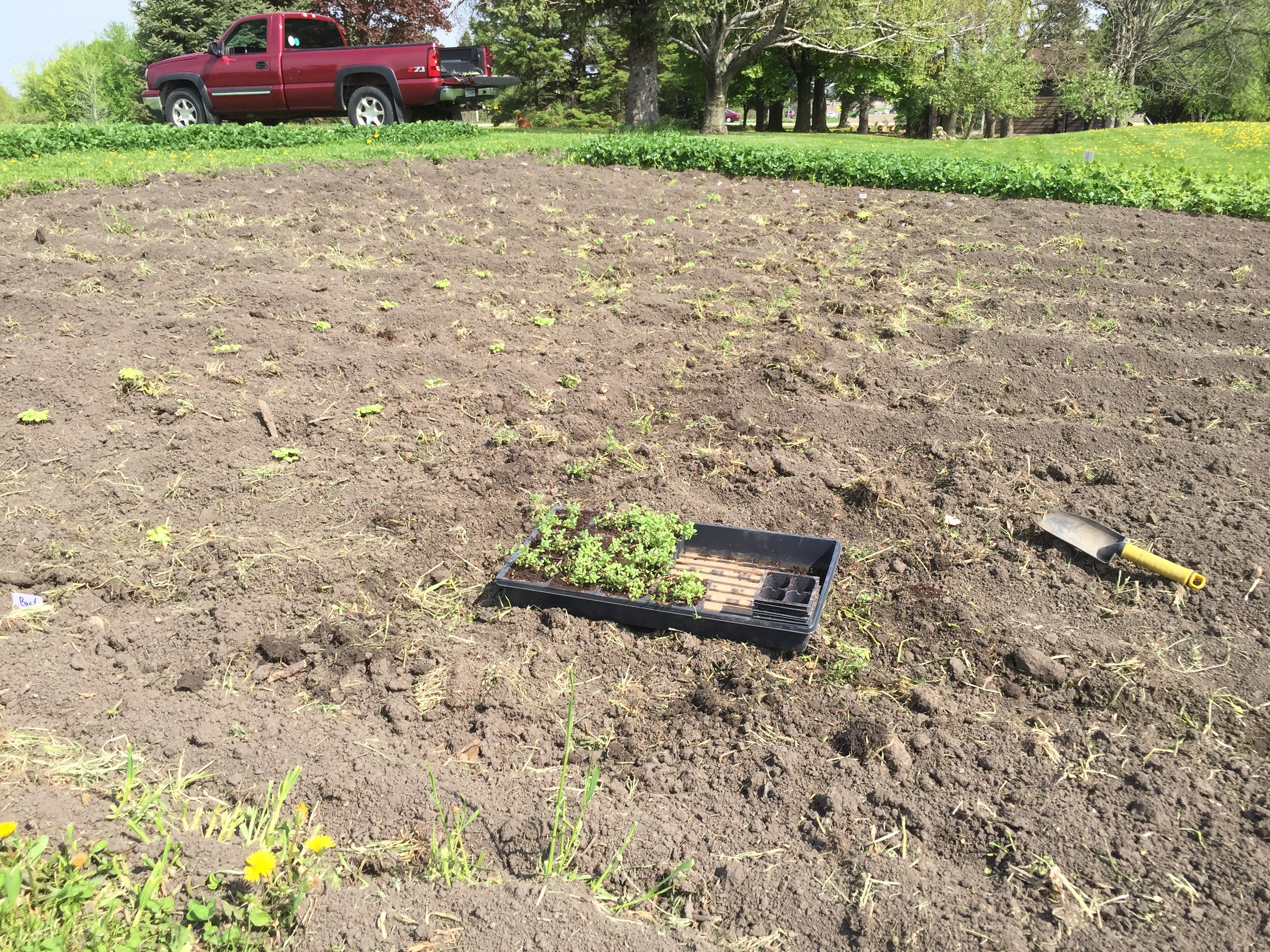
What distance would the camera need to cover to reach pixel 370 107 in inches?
594

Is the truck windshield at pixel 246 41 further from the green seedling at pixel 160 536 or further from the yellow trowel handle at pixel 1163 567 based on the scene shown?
the yellow trowel handle at pixel 1163 567

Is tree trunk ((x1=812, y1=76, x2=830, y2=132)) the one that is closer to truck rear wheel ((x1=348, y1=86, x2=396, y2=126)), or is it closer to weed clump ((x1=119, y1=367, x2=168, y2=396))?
truck rear wheel ((x1=348, y1=86, x2=396, y2=126))

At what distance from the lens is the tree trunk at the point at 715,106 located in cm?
1939

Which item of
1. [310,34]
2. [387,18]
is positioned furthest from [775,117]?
[310,34]

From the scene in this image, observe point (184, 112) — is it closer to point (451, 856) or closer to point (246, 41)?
point (246, 41)

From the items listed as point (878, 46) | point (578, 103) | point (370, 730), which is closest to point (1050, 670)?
point (370, 730)

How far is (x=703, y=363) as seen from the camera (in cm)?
526

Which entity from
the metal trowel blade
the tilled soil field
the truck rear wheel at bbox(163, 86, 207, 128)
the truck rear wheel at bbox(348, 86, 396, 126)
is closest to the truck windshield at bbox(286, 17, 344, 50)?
the truck rear wheel at bbox(348, 86, 396, 126)

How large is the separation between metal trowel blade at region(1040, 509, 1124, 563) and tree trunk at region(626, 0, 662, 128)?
1740 cm

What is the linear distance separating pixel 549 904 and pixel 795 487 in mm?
2388

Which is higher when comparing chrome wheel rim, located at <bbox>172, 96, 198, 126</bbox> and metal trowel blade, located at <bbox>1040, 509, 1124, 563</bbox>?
chrome wheel rim, located at <bbox>172, 96, 198, 126</bbox>

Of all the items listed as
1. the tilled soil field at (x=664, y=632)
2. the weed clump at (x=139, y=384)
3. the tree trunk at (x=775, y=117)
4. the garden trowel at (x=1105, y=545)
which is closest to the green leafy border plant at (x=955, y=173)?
the tilled soil field at (x=664, y=632)

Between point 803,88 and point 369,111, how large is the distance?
19.8m

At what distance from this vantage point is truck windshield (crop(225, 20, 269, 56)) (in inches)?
579
